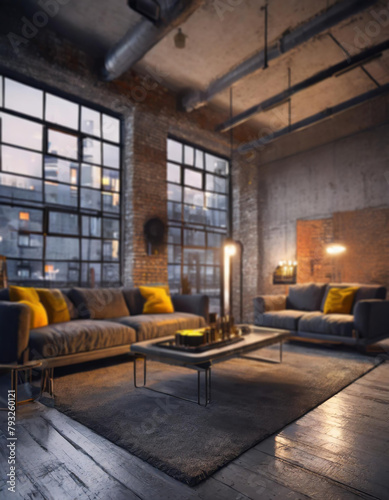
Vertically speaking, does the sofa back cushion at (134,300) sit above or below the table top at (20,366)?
above

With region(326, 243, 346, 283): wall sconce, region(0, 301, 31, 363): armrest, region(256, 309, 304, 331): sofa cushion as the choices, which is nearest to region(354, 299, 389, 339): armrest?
region(256, 309, 304, 331): sofa cushion

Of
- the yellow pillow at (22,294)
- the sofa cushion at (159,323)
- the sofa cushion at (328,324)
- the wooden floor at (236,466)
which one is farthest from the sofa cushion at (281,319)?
the yellow pillow at (22,294)

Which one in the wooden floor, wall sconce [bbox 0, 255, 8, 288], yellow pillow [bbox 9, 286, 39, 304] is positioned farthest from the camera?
wall sconce [bbox 0, 255, 8, 288]

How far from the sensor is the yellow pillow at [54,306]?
3648 millimetres

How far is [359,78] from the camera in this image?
19.4 feet

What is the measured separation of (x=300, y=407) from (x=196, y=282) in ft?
14.9

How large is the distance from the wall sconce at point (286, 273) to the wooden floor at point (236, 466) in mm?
5108

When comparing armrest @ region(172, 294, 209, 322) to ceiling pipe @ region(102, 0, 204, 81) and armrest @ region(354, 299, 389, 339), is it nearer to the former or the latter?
armrest @ region(354, 299, 389, 339)

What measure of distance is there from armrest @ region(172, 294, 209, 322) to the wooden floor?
2626 millimetres

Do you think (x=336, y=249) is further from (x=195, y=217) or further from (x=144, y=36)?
(x=144, y=36)

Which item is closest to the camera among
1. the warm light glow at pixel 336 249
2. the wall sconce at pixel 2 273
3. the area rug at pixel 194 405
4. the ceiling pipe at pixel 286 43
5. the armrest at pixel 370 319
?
the area rug at pixel 194 405

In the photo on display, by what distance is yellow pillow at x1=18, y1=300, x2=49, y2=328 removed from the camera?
3297 millimetres

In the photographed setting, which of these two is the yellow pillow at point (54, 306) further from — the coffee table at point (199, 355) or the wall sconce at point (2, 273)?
the coffee table at point (199, 355)

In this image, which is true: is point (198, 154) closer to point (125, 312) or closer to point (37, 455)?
point (125, 312)
